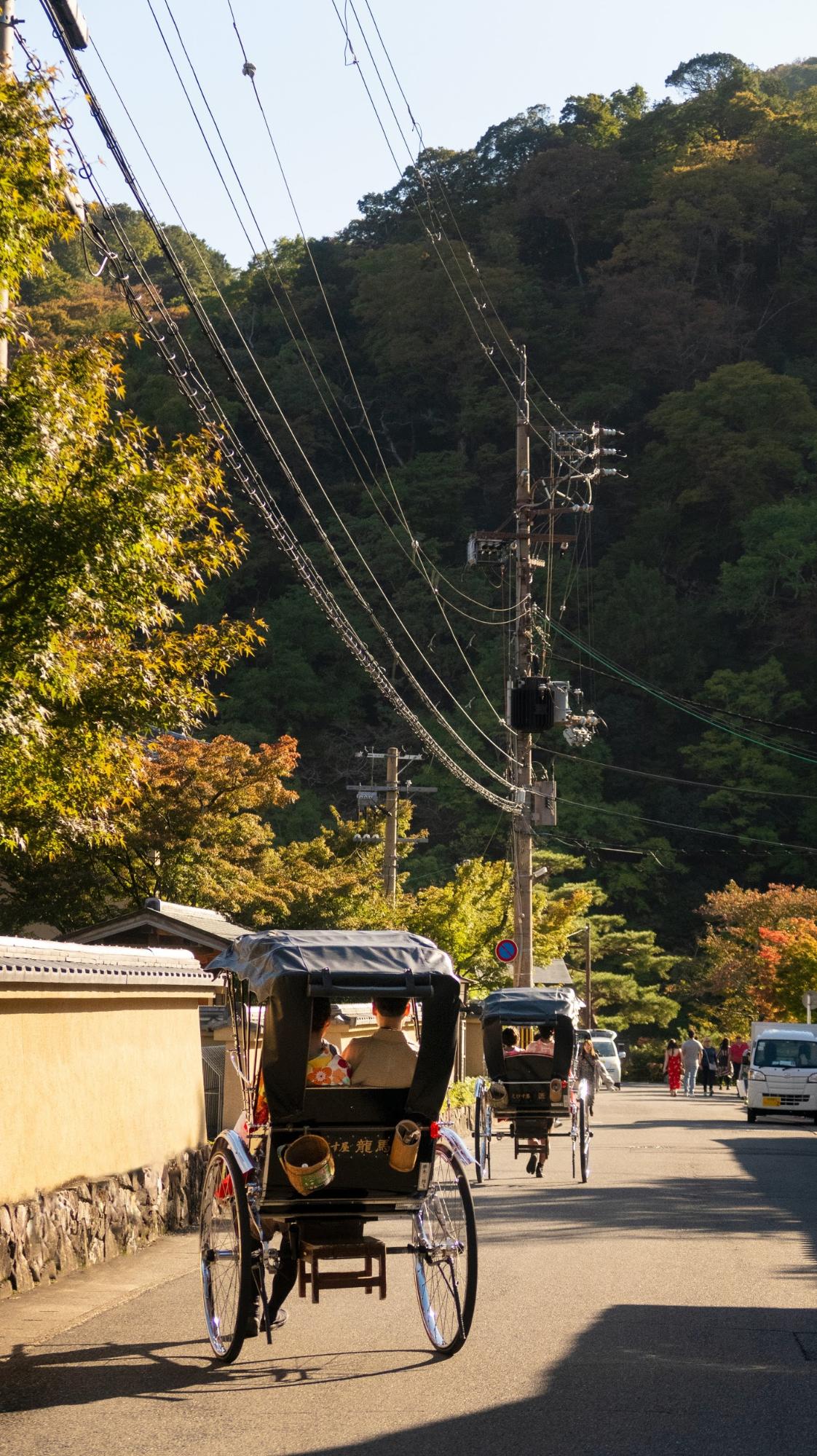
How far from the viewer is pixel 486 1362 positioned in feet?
23.6

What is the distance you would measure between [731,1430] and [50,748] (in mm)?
7385

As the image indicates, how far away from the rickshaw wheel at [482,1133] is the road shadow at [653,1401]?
8.48 metres

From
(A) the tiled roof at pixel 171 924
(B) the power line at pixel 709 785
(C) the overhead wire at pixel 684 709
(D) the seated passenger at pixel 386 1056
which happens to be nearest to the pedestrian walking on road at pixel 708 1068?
(B) the power line at pixel 709 785

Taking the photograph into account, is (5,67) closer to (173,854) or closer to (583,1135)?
(583,1135)

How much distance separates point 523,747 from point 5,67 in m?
21.0

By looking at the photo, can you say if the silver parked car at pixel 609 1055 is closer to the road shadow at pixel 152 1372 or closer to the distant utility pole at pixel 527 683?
the distant utility pole at pixel 527 683

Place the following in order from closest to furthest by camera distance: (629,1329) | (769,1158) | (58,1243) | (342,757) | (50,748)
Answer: (629,1329)
(58,1243)
(50,748)
(769,1158)
(342,757)

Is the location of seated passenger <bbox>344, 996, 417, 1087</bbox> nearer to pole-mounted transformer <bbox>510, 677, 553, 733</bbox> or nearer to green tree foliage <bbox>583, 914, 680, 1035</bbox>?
pole-mounted transformer <bbox>510, 677, 553, 733</bbox>

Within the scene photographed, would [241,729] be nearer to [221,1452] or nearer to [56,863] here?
[56,863]

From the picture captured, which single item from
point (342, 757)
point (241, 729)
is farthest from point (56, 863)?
point (342, 757)

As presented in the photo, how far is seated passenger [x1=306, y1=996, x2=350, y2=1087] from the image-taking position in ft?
26.0

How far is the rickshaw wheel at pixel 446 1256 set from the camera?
7.21 metres

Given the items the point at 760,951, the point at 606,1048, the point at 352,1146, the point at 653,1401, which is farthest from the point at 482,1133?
the point at 760,951

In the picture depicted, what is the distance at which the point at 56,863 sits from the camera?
26.6m
